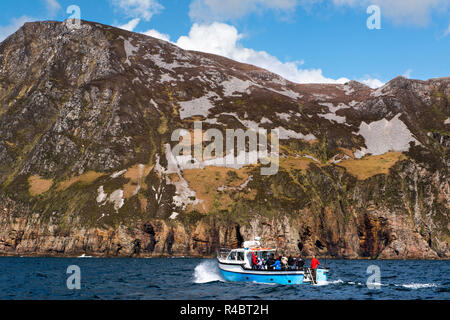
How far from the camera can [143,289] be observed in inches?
1735

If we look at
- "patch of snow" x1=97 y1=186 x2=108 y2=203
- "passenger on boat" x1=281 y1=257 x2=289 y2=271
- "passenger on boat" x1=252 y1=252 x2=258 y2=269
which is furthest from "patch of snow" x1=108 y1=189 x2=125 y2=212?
"passenger on boat" x1=281 y1=257 x2=289 y2=271

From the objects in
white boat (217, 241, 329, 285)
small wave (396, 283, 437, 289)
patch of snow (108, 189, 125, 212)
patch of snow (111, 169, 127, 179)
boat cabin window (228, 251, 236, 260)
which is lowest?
small wave (396, 283, 437, 289)

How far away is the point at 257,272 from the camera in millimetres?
50031

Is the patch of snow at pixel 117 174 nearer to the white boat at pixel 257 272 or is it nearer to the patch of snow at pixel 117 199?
the patch of snow at pixel 117 199

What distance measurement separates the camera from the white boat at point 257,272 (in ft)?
161

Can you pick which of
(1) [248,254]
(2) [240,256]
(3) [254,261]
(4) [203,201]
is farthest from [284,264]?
(4) [203,201]

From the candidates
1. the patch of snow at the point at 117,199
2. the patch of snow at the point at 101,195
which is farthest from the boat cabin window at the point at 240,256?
the patch of snow at the point at 101,195

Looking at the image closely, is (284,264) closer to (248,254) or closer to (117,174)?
(248,254)

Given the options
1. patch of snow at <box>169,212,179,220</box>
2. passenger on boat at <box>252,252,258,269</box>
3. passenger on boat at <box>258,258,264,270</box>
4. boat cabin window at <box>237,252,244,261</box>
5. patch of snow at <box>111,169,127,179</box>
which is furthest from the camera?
patch of snow at <box>111,169,127,179</box>

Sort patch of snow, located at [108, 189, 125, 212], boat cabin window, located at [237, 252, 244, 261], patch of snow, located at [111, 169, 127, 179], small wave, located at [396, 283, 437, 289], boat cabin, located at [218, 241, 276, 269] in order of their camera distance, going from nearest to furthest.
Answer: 1. small wave, located at [396, 283, 437, 289]
2. boat cabin, located at [218, 241, 276, 269]
3. boat cabin window, located at [237, 252, 244, 261]
4. patch of snow, located at [108, 189, 125, 212]
5. patch of snow, located at [111, 169, 127, 179]

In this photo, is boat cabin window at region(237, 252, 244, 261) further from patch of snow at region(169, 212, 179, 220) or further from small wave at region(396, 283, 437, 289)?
patch of snow at region(169, 212, 179, 220)

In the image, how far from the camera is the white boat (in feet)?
161
